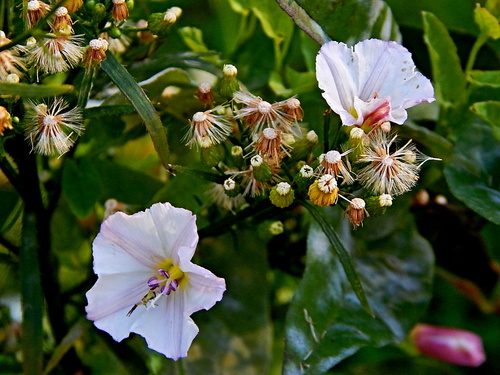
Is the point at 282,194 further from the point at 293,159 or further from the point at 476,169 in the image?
the point at 476,169

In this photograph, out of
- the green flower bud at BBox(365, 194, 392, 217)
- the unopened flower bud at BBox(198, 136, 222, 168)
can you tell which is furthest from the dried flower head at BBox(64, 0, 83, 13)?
the green flower bud at BBox(365, 194, 392, 217)

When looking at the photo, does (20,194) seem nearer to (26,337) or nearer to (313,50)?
(26,337)

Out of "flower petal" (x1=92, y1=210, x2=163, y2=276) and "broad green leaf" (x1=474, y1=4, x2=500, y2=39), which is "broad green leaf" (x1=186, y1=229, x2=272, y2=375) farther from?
"broad green leaf" (x1=474, y1=4, x2=500, y2=39)

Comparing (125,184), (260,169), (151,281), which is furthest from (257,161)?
(125,184)

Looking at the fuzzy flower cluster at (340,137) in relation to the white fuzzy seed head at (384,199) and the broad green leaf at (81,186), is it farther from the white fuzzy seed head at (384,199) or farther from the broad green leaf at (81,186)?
the broad green leaf at (81,186)

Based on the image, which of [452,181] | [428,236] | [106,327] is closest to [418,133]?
[452,181]

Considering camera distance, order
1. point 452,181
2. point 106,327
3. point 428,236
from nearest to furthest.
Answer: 1. point 106,327
2. point 452,181
3. point 428,236
